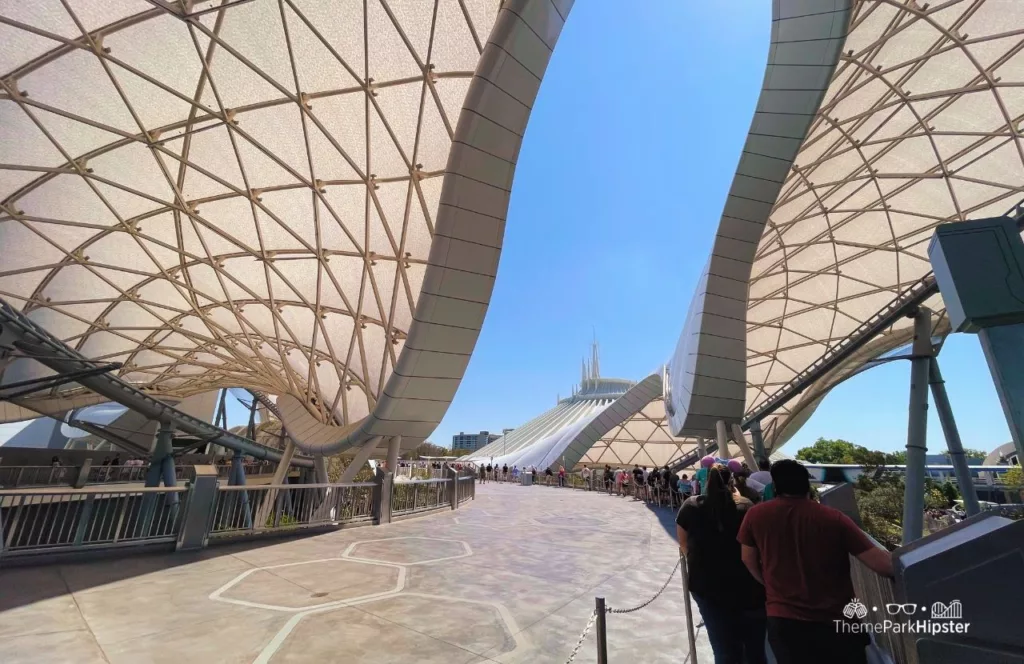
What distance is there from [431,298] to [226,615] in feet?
34.3

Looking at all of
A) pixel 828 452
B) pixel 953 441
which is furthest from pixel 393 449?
pixel 828 452

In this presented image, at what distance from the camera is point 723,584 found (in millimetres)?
4305

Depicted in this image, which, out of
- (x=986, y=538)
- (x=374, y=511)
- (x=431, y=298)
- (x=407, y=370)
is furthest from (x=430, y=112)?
(x=986, y=538)

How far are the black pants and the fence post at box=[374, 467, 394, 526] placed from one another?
15359mm

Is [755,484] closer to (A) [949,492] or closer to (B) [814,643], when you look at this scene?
(B) [814,643]

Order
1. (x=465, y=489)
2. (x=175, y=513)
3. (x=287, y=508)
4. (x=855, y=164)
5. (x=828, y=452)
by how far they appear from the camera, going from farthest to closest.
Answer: (x=828, y=452)
(x=465, y=489)
(x=855, y=164)
(x=287, y=508)
(x=175, y=513)

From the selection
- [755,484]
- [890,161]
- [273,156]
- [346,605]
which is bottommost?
[346,605]

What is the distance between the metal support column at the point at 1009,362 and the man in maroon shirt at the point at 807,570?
11.7 ft

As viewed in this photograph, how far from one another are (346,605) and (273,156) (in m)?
17.7

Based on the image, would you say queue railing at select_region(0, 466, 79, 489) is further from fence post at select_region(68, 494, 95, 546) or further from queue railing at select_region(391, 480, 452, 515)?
fence post at select_region(68, 494, 95, 546)

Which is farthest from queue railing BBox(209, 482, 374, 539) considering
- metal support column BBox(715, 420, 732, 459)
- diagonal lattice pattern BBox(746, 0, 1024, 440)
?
diagonal lattice pattern BBox(746, 0, 1024, 440)

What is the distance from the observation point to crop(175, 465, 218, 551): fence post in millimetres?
11328

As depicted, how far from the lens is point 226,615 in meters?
6.79

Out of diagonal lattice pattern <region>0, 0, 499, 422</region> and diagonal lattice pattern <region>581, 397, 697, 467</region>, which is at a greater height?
diagonal lattice pattern <region>0, 0, 499, 422</region>
